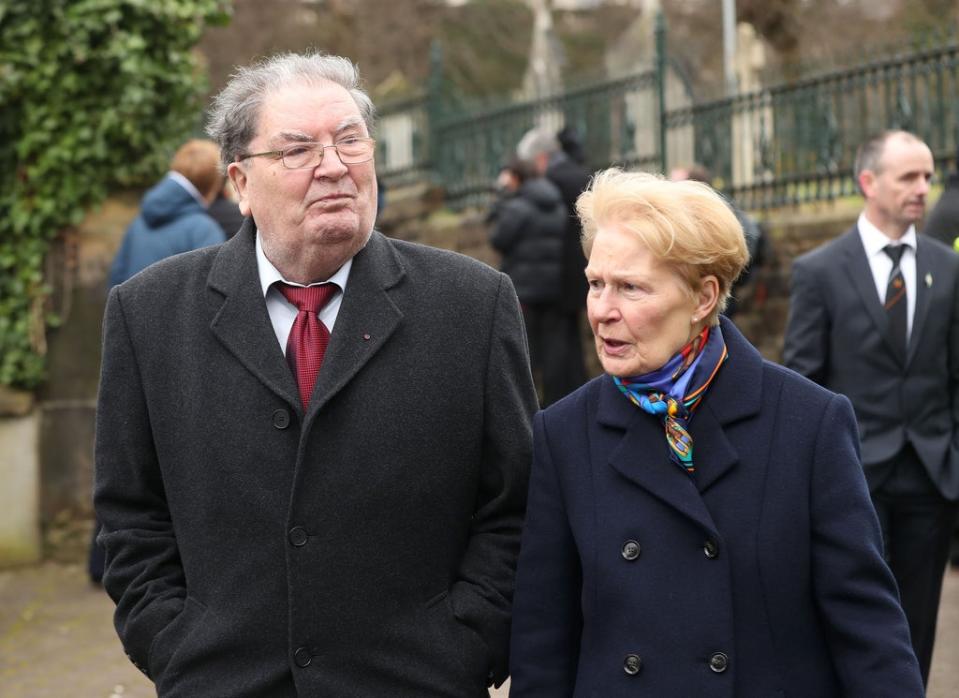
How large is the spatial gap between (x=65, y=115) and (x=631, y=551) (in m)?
6.23

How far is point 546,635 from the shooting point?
117 inches

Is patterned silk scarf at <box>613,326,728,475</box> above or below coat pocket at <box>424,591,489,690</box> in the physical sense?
above

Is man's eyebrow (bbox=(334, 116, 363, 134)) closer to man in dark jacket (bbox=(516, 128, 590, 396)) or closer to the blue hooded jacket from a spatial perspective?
the blue hooded jacket

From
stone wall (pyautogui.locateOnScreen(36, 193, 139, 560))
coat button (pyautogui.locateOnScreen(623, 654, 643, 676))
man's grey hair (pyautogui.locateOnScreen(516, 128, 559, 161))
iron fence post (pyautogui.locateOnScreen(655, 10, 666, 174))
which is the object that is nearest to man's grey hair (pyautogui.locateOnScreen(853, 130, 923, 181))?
coat button (pyautogui.locateOnScreen(623, 654, 643, 676))

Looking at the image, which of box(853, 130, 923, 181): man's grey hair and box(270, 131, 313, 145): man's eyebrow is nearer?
box(270, 131, 313, 145): man's eyebrow

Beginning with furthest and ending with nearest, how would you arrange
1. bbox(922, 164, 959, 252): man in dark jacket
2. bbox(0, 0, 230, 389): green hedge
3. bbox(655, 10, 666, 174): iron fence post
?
bbox(655, 10, 666, 174): iron fence post < bbox(0, 0, 230, 389): green hedge < bbox(922, 164, 959, 252): man in dark jacket

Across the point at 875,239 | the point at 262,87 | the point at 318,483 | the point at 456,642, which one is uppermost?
the point at 262,87

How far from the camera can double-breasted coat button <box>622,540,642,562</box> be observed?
2869 millimetres

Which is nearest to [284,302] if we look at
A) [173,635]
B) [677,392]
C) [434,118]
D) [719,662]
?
[173,635]

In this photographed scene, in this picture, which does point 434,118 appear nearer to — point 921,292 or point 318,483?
point 921,292

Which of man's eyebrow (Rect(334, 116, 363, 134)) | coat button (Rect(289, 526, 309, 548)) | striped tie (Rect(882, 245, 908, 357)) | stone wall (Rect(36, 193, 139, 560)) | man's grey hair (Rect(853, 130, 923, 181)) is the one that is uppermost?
man's eyebrow (Rect(334, 116, 363, 134))

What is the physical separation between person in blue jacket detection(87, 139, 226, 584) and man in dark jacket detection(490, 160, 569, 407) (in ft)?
13.1

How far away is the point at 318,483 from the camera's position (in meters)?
3.00

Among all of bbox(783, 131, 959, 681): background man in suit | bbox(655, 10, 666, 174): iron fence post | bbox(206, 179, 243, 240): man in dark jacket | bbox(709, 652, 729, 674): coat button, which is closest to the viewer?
bbox(709, 652, 729, 674): coat button
